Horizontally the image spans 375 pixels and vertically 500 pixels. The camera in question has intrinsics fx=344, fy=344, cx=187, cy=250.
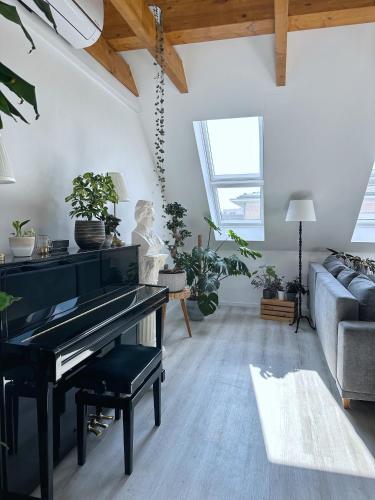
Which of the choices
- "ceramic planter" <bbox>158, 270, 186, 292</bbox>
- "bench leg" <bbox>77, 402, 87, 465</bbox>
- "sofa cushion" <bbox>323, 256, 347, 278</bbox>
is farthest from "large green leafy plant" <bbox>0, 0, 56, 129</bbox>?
"sofa cushion" <bbox>323, 256, 347, 278</bbox>

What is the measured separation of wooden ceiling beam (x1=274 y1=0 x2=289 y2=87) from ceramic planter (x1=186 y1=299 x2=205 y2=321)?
2.52 metres

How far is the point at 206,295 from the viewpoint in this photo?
13.1ft

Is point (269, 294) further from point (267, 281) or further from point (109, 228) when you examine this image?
point (109, 228)

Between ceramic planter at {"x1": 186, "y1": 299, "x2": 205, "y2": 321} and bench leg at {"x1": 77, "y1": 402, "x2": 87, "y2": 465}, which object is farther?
ceramic planter at {"x1": 186, "y1": 299, "x2": 205, "y2": 321}

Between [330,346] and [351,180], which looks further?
[351,180]

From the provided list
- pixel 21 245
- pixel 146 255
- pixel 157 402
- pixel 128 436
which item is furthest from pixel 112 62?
pixel 128 436

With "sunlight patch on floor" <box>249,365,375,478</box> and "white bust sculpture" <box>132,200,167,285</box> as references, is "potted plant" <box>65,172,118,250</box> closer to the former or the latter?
"white bust sculpture" <box>132,200,167,285</box>

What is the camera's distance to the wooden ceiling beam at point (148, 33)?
209cm

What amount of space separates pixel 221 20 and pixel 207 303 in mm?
2710

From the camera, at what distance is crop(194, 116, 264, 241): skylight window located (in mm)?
3957

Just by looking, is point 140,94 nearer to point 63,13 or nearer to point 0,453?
point 63,13

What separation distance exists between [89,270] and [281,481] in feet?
4.93

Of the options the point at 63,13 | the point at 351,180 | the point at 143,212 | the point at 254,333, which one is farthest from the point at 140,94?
the point at 254,333

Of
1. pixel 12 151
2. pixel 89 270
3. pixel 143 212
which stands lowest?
pixel 89 270
